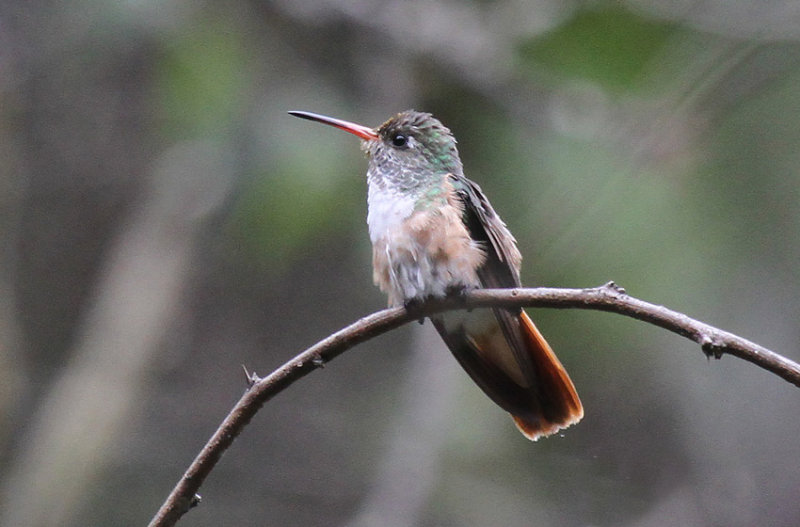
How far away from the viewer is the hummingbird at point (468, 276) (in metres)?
3.25

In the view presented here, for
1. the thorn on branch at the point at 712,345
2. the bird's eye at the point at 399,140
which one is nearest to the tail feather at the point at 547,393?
the bird's eye at the point at 399,140

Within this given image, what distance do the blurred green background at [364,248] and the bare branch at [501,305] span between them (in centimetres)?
309

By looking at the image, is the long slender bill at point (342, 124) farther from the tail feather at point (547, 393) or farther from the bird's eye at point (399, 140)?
the tail feather at point (547, 393)

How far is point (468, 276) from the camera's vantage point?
3.29 metres

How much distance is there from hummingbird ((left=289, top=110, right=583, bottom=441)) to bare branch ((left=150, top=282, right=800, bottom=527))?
0.85 metres

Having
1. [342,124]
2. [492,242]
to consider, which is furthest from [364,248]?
[492,242]

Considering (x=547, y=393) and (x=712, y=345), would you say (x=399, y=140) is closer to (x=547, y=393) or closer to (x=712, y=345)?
(x=547, y=393)

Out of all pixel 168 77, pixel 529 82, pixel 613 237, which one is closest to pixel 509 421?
pixel 613 237

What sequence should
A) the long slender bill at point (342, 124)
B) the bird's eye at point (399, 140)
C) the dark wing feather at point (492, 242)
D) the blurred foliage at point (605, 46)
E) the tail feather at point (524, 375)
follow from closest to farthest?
1. the tail feather at point (524, 375)
2. the dark wing feather at point (492, 242)
3. the long slender bill at point (342, 124)
4. the bird's eye at point (399, 140)
5. the blurred foliage at point (605, 46)

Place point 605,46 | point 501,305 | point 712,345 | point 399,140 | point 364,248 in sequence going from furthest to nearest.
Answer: point 364,248
point 605,46
point 399,140
point 501,305
point 712,345

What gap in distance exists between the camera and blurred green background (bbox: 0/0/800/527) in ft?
18.2

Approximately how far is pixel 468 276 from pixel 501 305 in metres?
0.86

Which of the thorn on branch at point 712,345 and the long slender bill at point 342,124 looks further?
the long slender bill at point 342,124

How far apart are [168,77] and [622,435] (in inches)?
145
